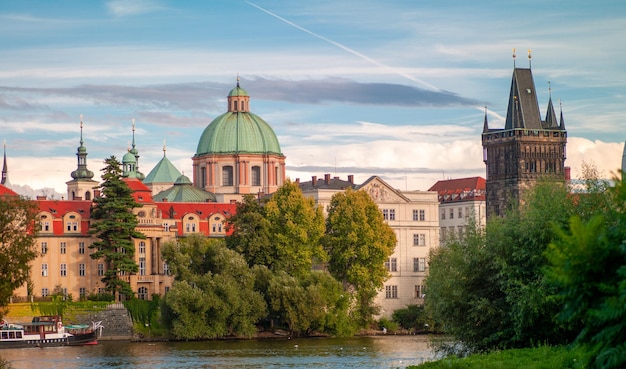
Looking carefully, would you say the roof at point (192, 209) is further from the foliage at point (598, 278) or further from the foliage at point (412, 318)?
the foliage at point (598, 278)

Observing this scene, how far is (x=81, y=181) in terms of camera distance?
163m

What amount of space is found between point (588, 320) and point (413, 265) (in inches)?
3771

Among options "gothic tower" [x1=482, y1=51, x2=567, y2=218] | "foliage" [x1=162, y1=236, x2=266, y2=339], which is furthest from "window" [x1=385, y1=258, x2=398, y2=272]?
"gothic tower" [x1=482, y1=51, x2=567, y2=218]

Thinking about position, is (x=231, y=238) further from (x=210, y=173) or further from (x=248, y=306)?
(x=210, y=173)

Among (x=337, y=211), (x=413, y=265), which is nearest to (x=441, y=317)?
(x=337, y=211)

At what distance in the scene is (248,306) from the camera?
87.7m

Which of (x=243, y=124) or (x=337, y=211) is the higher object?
(x=243, y=124)

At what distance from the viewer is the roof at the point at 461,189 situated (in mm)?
162125

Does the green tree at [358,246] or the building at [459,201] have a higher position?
the building at [459,201]

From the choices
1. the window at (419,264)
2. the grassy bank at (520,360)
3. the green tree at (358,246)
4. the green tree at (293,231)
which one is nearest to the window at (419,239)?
the window at (419,264)

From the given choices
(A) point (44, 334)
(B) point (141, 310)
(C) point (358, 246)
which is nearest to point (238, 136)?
(C) point (358, 246)

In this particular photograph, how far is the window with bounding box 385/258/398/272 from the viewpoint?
4382 inches

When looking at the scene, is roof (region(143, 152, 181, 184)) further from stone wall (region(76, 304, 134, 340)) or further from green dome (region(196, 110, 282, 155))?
stone wall (region(76, 304, 134, 340))

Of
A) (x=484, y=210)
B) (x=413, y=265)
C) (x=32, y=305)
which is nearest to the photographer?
(x=32, y=305)
